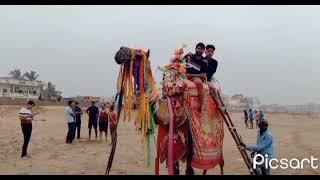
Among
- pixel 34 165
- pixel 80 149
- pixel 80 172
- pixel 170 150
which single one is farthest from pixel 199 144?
pixel 80 149

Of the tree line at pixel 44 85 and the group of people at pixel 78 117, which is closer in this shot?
the group of people at pixel 78 117

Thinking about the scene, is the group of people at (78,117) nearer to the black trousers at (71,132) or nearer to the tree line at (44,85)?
the black trousers at (71,132)

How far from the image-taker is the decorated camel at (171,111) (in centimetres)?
866

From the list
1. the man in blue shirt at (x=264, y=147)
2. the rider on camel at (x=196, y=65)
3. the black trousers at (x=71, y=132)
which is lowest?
the black trousers at (x=71, y=132)

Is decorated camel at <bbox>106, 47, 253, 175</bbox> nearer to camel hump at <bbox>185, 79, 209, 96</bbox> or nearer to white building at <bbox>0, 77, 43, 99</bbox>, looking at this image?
camel hump at <bbox>185, 79, 209, 96</bbox>

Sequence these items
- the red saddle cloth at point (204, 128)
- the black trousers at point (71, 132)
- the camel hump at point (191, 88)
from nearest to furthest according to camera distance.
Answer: the red saddle cloth at point (204, 128) < the camel hump at point (191, 88) < the black trousers at point (71, 132)

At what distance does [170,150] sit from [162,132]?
1.35 feet

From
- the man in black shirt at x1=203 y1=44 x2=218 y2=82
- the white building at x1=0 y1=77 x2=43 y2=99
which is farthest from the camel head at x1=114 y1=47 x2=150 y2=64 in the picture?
the white building at x1=0 y1=77 x2=43 y2=99

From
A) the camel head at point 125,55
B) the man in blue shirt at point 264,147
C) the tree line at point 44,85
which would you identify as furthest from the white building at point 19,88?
the man in blue shirt at point 264,147

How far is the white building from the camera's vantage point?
2835 inches

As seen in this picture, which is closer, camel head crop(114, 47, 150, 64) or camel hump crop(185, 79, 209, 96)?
camel head crop(114, 47, 150, 64)

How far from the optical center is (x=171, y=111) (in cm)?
881

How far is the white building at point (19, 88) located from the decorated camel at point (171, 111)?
63465 mm
